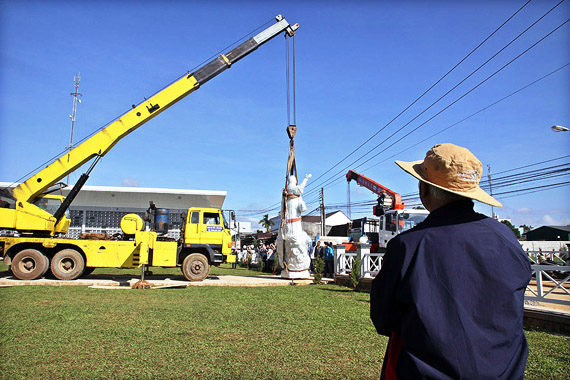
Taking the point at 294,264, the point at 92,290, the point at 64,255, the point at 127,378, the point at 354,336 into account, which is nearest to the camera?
the point at 127,378

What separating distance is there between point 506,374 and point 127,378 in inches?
141

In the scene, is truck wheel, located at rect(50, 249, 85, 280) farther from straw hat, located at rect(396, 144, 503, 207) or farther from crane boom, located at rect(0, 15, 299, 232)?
straw hat, located at rect(396, 144, 503, 207)

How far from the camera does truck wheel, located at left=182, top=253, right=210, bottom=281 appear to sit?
48.5ft

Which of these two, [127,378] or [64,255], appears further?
[64,255]

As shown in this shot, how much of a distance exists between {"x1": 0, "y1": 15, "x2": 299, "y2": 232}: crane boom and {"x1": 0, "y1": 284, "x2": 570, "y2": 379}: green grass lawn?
4.92 meters

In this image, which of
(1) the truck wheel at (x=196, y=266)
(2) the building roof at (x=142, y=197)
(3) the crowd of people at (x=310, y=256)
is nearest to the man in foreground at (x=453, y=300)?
(1) the truck wheel at (x=196, y=266)

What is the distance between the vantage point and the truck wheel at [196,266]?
48.5 feet

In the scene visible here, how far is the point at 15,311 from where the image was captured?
7570mm

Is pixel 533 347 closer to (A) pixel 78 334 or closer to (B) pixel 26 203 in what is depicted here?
(A) pixel 78 334

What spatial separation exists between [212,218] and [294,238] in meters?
3.31

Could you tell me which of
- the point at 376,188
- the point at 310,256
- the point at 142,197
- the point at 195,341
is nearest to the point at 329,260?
the point at 310,256

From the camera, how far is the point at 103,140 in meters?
14.6

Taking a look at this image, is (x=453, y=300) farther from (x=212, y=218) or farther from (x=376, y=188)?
(x=376, y=188)

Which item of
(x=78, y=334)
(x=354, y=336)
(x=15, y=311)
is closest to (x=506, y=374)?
(x=354, y=336)
